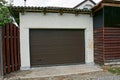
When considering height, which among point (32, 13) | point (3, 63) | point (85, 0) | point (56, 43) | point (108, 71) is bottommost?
point (108, 71)

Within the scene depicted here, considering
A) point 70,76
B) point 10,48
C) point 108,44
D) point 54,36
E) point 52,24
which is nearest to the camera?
point 70,76

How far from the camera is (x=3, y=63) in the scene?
7668 mm

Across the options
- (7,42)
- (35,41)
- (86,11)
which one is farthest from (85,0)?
(7,42)

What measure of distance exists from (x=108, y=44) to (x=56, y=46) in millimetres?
3020

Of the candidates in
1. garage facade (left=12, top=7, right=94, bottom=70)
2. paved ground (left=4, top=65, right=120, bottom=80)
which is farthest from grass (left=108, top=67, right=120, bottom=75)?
garage facade (left=12, top=7, right=94, bottom=70)

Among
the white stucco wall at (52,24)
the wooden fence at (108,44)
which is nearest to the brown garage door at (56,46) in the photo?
the white stucco wall at (52,24)

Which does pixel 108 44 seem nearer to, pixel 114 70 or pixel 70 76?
pixel 114 70

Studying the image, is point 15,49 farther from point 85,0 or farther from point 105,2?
point 85,0

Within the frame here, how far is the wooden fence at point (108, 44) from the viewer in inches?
373

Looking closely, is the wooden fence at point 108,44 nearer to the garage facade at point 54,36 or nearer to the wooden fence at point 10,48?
the garage facade at point 54,36

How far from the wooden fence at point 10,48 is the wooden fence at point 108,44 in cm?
462

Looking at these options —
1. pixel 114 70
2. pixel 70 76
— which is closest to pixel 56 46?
pixel 70 76

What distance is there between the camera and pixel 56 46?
1035cm

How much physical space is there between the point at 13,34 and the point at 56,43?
8.69 feet
